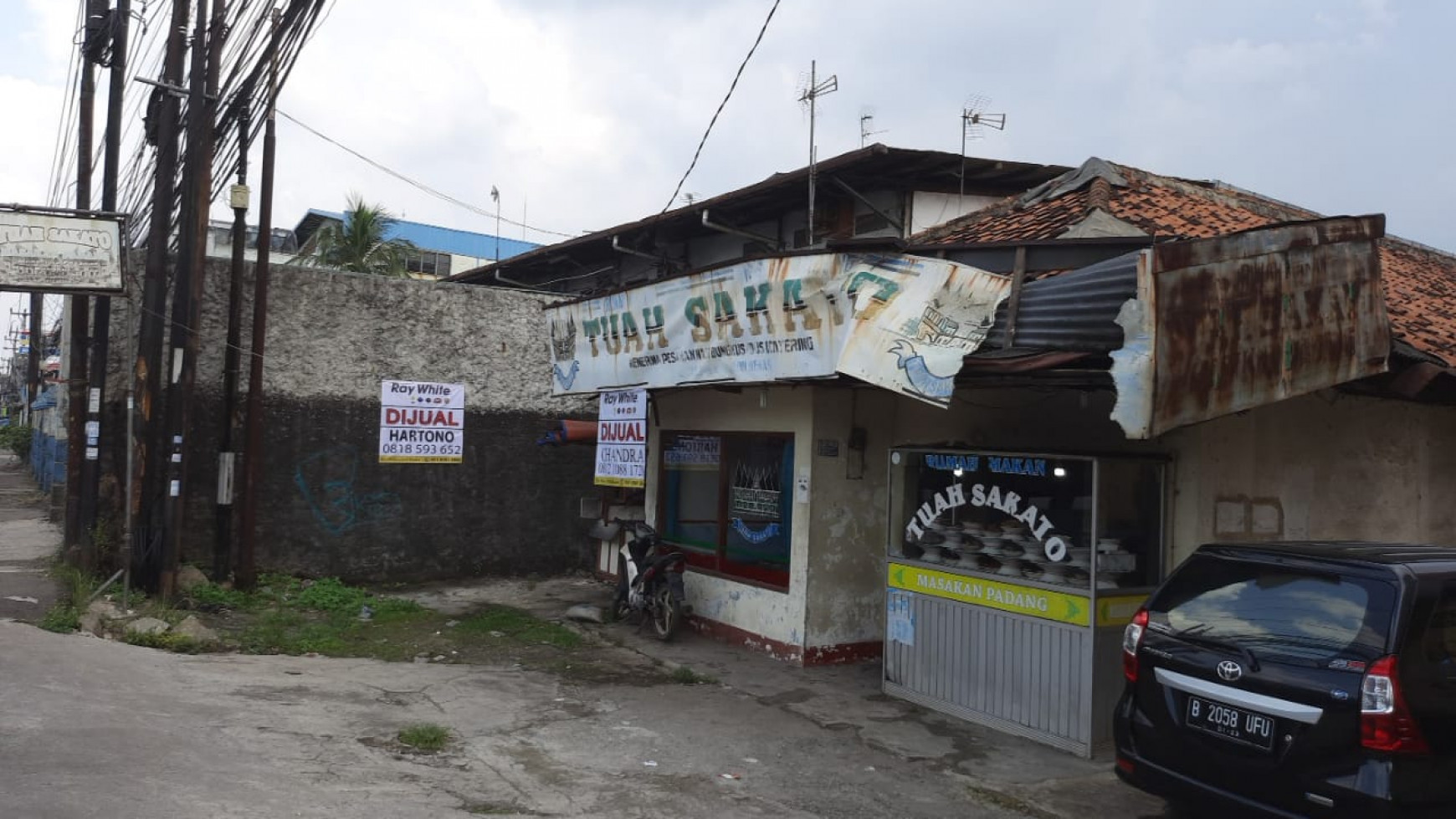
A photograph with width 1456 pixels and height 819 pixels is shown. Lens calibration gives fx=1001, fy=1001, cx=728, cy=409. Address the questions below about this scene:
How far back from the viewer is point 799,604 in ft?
31.0

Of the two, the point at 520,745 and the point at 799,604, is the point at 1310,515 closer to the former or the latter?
the point at 799,604

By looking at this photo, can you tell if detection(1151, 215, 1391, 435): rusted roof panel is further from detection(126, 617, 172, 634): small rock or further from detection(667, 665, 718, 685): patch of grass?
detection(126, 617, 172, 634): small rock

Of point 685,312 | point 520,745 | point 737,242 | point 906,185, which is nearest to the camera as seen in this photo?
point 520,745

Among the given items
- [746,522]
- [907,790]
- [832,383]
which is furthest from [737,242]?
[907,790]

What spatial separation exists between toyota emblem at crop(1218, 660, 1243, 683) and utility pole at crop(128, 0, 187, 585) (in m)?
10.5

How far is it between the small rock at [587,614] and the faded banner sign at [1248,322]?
23.5 feet

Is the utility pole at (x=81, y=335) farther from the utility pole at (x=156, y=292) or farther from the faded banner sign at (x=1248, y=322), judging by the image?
the faded banner sign at (x=1248, y=322)

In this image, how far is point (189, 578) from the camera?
11383mm

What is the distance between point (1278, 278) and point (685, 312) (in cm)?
499

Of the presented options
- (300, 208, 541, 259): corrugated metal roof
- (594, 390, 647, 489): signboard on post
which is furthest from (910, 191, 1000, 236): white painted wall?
(300, 208, 541, 259): corrugated metal roof

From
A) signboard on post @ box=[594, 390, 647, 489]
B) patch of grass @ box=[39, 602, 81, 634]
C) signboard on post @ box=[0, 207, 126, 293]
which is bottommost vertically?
patch of grass @ box=[39, 602, 81, 634]

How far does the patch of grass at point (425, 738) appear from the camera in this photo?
6508mm

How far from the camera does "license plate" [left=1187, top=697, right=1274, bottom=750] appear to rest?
4.61 metres

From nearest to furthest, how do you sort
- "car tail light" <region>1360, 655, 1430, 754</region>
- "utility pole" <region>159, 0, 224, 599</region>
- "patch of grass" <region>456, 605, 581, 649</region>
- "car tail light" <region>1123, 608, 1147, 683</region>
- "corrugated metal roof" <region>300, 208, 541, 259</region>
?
1. "car tail light" <region>1360, 655, 1430, 754</region>
2. "car tail light" <region>1123, 608, 1147, 683</region>
3. "patch of grass" <region>456, 605, 581, 649</region>
4. "utility pole" <region>159, 0, 224, 599</region>
5. "corrugated metal roof" <region>300, 208, 541, 259</region>
